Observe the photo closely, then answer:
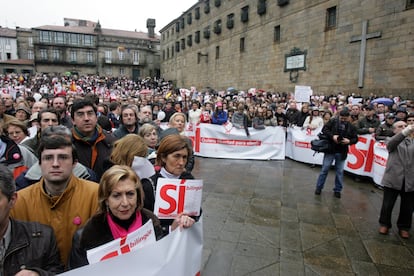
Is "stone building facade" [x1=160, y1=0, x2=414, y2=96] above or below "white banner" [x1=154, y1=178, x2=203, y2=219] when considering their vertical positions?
above

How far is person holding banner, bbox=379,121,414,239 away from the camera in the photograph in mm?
3861

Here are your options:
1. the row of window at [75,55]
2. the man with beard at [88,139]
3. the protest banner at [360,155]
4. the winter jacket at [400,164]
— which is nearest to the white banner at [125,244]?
the man with beard at [88,139]

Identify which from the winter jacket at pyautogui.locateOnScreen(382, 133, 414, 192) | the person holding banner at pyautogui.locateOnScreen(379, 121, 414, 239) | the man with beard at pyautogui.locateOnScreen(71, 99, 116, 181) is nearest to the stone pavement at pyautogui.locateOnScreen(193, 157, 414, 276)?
the person holding banner at pyautogui.locateOnScreen(379, 121, 414, 239)

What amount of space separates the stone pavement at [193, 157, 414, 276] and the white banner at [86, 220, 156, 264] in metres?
1.60

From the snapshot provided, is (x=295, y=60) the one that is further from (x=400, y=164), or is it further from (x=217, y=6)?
(x=400, y=164)

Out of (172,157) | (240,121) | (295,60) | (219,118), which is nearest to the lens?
(172,157)

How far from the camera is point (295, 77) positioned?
19.3m

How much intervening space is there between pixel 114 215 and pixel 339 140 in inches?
189

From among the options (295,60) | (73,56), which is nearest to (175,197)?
(295,60)

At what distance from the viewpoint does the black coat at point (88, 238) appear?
164 cm

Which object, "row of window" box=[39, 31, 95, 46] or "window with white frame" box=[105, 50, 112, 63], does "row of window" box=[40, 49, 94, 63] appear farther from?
"window with white frame" box=[105, 50, 112, 63]

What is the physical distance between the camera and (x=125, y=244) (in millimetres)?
1591

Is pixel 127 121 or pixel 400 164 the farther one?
pixel 127 121

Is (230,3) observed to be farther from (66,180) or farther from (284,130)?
(66,180)
